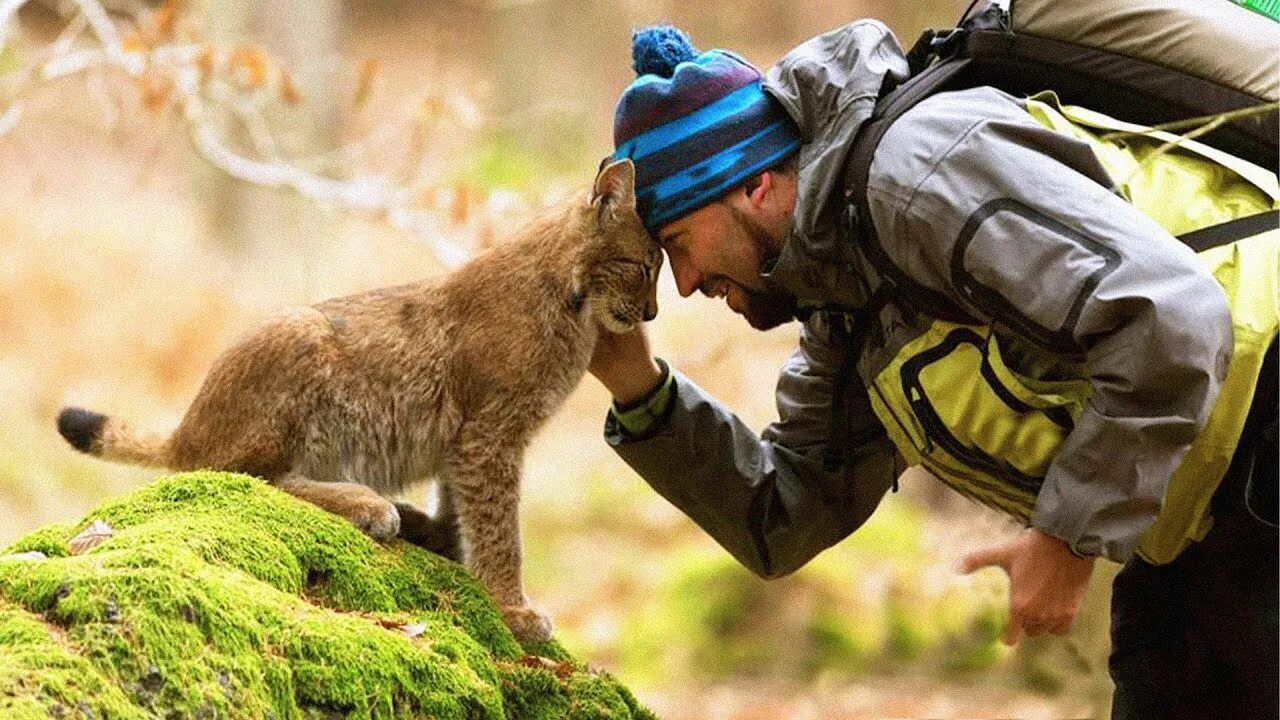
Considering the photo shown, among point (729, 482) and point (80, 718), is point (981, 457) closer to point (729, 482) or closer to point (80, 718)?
point (729, 482)

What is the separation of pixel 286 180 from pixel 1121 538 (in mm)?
5619

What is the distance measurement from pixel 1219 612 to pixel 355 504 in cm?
202

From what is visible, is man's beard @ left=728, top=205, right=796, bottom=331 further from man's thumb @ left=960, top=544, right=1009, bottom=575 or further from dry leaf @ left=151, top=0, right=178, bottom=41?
dry leaf @ left=151, top=0, right=178, bottom=41

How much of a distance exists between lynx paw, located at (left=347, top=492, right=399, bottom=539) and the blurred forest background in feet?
9.53

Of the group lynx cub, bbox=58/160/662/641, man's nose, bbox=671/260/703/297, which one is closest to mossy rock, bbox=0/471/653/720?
lynx cub, bbox=58/160/662/641

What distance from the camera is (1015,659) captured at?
28.9ft

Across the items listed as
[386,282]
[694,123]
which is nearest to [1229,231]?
[694,123]

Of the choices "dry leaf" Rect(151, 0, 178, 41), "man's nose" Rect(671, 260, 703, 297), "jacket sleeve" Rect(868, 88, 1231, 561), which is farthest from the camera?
"dry leaf" Rect(151, 0, 178, 41)

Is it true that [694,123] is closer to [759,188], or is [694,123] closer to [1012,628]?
[759,188]

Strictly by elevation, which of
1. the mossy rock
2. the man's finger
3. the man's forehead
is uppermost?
the man's forehead

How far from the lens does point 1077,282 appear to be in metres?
2.95

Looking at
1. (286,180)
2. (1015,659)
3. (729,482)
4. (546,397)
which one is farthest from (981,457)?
(1015,659)

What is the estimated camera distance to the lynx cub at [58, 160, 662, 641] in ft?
13.4

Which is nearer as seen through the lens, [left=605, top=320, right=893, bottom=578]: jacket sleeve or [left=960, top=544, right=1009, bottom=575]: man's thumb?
[left=960, top=544, right=1009, bottom=575]: man's thumb
